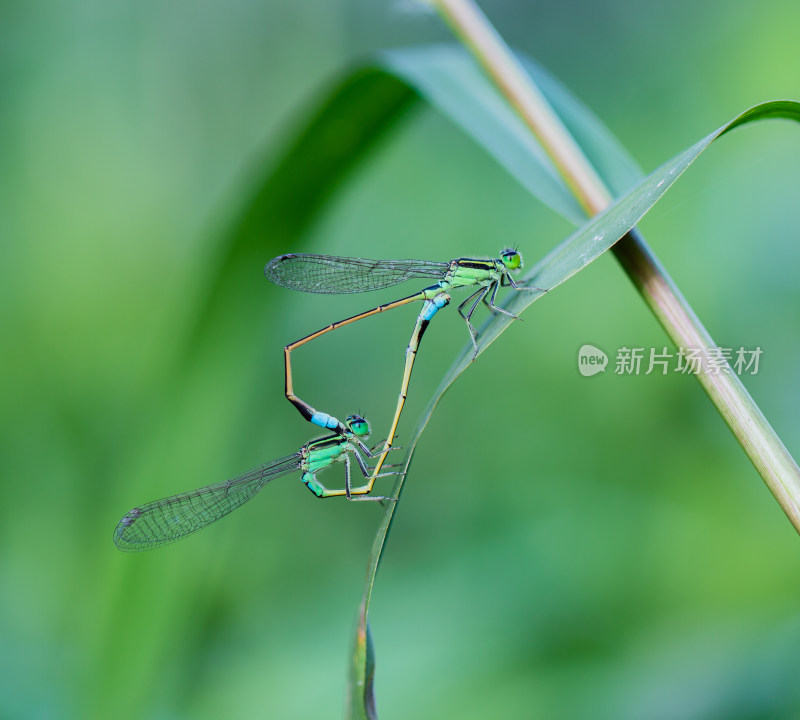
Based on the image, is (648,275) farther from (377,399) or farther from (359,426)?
(377,399)

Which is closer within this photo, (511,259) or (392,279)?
(511,259)

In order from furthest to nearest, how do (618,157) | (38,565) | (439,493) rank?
(439,493) < (38,565) < (618,157)

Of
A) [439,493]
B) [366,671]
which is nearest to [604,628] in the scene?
[439,493]

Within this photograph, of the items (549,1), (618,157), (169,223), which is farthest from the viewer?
(549,1)

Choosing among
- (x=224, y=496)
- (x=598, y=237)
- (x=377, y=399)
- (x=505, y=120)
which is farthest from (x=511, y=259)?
(x=377, y=399)

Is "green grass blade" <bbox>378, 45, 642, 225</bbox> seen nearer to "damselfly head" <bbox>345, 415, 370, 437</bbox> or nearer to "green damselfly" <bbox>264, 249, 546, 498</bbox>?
"green damselfly" <bbox>264, 249, 546, 498</bbox>

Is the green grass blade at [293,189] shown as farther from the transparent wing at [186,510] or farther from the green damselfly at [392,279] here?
the transparent wing at [186,510]

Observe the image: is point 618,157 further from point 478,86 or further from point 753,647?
point 753,647
